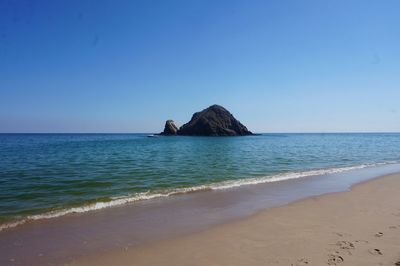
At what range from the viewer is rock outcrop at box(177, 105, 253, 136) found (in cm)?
12669

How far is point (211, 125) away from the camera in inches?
4985

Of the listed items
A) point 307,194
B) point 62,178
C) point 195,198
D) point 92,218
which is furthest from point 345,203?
point 62,178

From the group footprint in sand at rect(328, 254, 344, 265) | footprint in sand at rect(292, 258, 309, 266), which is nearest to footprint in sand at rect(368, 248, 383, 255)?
footprint in sand at rect(328, 254, 344, 265)

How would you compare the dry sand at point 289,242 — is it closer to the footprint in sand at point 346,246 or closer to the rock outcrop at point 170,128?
the footprint in sand at point 346,246

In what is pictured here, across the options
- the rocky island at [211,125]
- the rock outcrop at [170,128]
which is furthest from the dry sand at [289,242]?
the rock outcrop at [170,128]

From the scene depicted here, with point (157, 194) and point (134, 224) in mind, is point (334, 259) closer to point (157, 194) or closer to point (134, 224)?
point (134, 224)

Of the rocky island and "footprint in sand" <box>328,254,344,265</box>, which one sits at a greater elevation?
the rocky island

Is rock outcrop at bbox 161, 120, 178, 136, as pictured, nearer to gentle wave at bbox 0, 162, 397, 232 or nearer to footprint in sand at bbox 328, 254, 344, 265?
gentle wave at bbox 0, 162, 397, 232

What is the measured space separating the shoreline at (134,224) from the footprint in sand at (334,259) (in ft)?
11.4

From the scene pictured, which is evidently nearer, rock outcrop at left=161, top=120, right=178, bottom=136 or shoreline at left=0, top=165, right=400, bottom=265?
shoreline at left=0, top=165, right=400, bottom=265

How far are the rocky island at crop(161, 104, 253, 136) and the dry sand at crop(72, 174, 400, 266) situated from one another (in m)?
115

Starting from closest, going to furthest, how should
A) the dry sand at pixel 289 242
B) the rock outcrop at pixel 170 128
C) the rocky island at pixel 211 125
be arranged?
1. the dry sand at pixel 289 242
2. the rocky island at pixel 211 125
3. the rock outcrop at pixel 170 128

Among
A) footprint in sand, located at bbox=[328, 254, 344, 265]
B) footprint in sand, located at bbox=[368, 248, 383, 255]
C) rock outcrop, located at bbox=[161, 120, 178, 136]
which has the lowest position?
footprint in sand, located at bbox=[328, 254, 344, 265]

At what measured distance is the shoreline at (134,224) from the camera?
7492 mm
